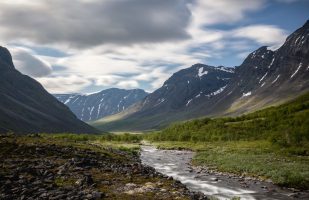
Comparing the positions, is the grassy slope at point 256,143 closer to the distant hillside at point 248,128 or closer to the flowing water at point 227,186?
the distant hillside at point 248,128

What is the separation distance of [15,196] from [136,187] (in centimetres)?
896

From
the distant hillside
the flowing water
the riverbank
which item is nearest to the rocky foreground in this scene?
the flowing water

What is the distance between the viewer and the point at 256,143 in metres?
87.7

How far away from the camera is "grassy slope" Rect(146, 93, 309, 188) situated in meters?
47.1

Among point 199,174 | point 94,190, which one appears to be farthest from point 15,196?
point 199,174

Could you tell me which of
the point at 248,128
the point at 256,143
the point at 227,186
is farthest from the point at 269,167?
the point at 248,128

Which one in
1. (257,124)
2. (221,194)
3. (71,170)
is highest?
(257,124)

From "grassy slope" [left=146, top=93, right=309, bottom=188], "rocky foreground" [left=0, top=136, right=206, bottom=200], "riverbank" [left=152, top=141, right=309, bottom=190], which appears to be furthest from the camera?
"grassy slope" [left=146, top=93, right=309, bottom=188]

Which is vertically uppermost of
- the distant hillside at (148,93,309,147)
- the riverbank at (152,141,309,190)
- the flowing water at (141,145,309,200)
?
the distant hillside at (148,93,309,147)

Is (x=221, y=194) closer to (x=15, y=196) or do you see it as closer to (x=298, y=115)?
(x=15, y=196)

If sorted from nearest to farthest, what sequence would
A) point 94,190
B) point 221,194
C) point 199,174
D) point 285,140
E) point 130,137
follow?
point 94,190
point 221,194
point 199,174
point 285,140
point 130,137

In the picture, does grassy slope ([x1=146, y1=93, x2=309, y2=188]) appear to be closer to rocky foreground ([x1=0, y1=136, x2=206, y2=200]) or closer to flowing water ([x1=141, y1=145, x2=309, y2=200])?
flowing water ([x1=141, y1=145, x2=309, y2=200])

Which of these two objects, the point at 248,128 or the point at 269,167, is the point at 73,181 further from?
the point at 248,128

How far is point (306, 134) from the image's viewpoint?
81.4 meters
